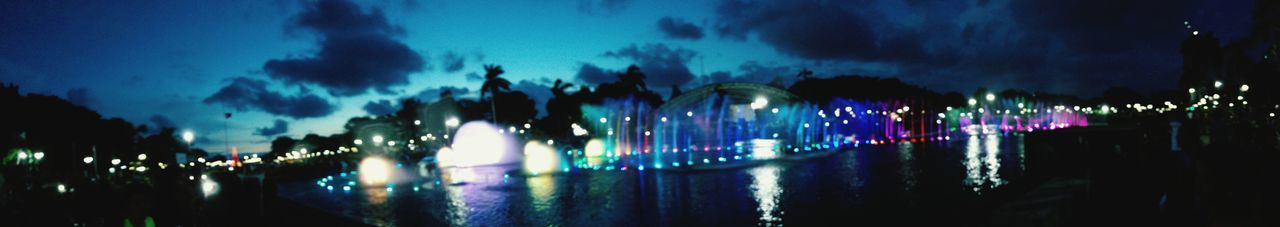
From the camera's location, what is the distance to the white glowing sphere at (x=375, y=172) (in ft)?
77.0

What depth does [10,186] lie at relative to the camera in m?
14.1

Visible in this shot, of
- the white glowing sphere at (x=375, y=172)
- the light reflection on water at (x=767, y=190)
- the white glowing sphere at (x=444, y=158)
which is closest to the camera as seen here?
the light reflection on water at (x=767, y=190)

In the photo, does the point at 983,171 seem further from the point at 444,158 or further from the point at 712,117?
the point at 712,117

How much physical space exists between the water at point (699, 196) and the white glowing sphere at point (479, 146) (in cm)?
1420

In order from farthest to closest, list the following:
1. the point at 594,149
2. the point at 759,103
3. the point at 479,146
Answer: the point at 759,103, the point at 479,146, the point at 594,149

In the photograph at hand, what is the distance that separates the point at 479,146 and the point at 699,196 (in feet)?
115

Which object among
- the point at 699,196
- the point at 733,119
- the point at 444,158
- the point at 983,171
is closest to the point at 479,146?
the point at 444,158

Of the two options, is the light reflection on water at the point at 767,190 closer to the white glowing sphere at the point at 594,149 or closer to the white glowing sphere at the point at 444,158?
the white glowing sphere at the point at 444,158

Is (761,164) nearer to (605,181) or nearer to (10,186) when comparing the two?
(605,181)

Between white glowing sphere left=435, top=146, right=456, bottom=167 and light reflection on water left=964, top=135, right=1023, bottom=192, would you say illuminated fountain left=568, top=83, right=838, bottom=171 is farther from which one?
light reflection on water left=964, top=135, right=1023, bottom=192

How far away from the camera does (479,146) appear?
4788 cm

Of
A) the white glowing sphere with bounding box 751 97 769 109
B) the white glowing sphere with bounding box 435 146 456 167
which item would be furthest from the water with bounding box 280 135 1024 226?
the white glowing sphere with bounding box 751 97 769 109

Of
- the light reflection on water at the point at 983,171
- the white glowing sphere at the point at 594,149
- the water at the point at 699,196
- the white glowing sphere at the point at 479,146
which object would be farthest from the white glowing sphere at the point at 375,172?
the light reflection on water at the point at 983,171

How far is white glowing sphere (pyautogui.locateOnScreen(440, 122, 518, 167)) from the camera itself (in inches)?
1471
